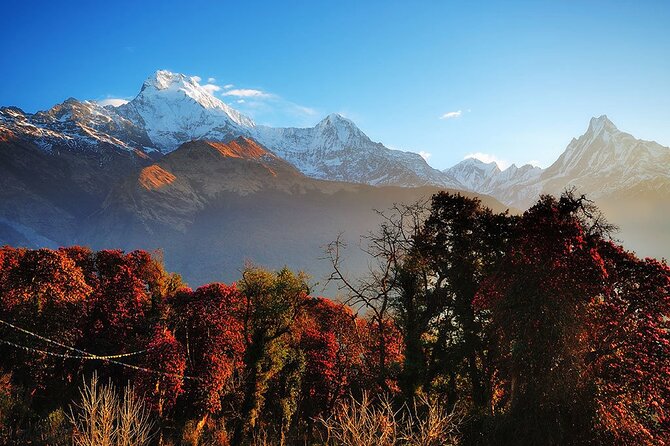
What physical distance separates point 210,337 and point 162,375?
10.3ft

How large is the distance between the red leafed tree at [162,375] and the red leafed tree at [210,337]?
1105mm

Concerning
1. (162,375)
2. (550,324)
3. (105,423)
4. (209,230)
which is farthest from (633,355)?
(209,230)

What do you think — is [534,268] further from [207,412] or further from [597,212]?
[207,412]

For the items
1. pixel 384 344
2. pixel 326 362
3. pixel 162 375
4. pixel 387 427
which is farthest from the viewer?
pixel 326 362

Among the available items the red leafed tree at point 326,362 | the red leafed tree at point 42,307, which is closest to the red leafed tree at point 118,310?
the red leafed tree at point 42,307

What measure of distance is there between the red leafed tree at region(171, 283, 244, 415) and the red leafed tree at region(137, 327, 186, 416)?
1.11m

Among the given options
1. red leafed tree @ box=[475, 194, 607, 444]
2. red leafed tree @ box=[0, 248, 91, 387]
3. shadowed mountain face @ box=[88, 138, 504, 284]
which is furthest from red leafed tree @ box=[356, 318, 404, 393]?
shadowed mountain face @ box=[88, 138, 504, 284]

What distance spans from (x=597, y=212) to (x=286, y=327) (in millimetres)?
16255

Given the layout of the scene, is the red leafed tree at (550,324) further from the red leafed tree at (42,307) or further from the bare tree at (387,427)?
the red leafed tree at (42,307)

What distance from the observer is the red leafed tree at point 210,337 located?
21812 mm

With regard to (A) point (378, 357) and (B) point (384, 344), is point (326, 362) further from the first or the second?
(B) point (384, 344)

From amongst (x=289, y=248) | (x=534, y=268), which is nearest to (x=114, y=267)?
(x=534, y=268)

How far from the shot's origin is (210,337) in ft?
75.7

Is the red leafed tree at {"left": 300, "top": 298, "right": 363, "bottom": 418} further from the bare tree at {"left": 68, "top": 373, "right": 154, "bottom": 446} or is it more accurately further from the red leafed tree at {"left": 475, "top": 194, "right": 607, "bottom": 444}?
the bare tree at {"left": 68, "top": 373, "right": 154, "bottom": 446}
